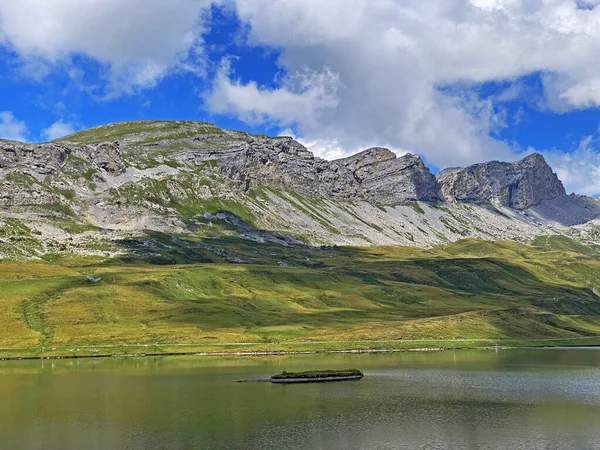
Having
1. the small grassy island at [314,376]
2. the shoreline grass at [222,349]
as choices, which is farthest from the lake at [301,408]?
the shoreline grass at [222,349]

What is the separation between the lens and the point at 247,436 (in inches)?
2667

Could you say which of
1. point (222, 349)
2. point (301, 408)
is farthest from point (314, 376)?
point (222, 349)

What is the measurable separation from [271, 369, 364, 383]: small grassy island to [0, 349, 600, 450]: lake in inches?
145

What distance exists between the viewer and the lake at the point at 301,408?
66562 millimetres

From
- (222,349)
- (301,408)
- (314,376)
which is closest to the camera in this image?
(301,408)

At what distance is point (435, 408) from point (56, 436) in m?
50.2

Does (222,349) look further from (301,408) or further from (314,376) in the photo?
(301,408)

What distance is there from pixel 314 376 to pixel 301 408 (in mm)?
30126

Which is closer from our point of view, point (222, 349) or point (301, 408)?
point (301, 408)

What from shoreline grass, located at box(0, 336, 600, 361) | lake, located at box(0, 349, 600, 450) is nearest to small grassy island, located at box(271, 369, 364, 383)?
lake, located at box(0, 349, 600, 450)

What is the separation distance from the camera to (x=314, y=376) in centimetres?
11612

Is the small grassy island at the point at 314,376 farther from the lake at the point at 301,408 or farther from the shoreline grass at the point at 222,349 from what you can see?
the shoreline grass at the point at 222,349

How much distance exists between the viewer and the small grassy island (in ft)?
375

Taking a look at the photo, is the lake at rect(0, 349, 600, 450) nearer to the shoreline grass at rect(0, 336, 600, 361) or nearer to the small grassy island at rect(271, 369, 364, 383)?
the small grassy island at rect(271, 369, 364, 383)
